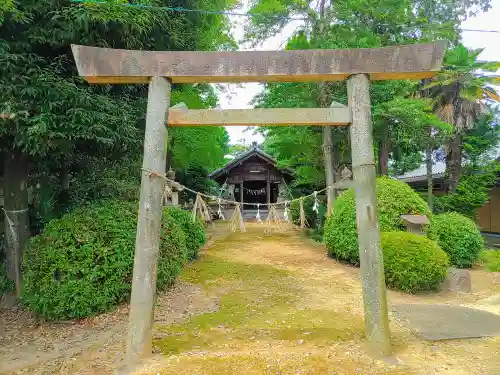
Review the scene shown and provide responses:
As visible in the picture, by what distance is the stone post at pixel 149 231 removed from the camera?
3488mm

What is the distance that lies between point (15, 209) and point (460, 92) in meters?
14.8

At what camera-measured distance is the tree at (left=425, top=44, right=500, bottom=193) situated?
12562mm

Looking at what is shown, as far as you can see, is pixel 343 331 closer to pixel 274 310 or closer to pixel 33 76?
pixel 274 310

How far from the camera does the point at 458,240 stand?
809 centimetres

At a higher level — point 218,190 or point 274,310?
point 218,190

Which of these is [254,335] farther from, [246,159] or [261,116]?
[246,159]

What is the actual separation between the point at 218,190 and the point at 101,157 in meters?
16.4

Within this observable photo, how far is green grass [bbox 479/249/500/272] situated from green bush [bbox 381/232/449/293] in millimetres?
3404

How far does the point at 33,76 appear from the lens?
4.53 m

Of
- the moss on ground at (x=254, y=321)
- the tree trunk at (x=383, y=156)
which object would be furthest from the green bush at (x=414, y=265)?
the tree trunk at (x=383, y=156)

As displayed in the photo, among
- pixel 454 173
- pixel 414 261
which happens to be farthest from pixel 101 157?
pixel 454 173

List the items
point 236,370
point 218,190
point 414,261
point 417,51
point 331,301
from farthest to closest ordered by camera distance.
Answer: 1. point 218,190
2. point 414,261
3. point 331,301
4. point 417,51
5. point 236,370

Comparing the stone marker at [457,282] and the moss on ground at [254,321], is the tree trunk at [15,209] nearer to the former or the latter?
the moss on ground at [254,321]

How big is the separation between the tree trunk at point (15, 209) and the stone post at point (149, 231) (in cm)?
342
